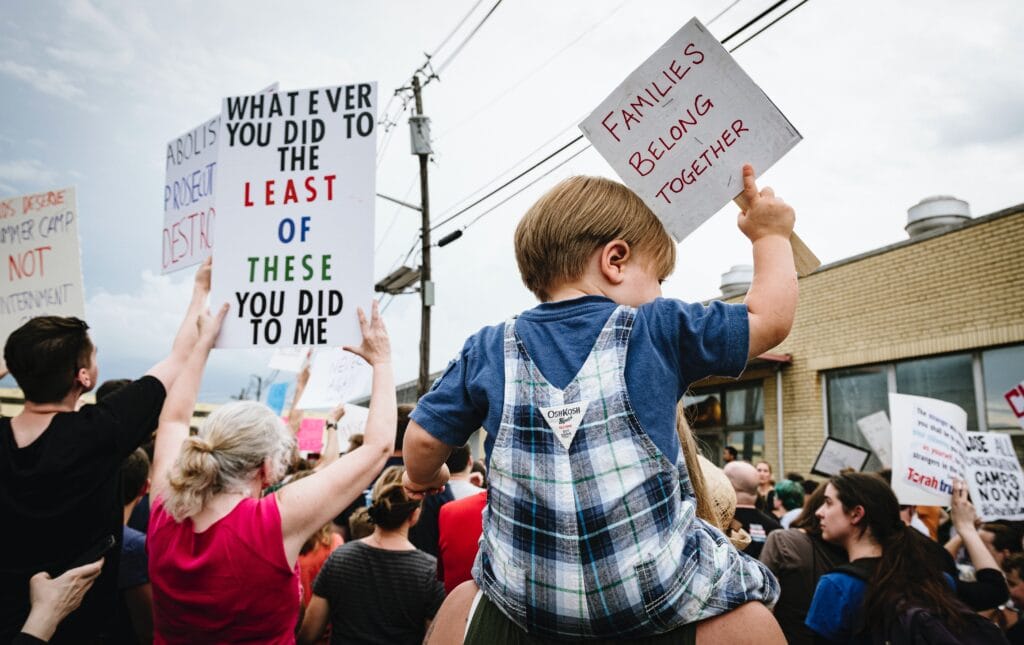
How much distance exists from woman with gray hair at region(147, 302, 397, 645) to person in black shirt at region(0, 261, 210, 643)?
0.23 meters

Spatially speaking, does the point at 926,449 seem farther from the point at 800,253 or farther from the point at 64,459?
the point at 64,459

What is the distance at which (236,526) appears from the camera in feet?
6.95

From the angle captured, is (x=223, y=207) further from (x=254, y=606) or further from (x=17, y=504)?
(x=254, y=606)

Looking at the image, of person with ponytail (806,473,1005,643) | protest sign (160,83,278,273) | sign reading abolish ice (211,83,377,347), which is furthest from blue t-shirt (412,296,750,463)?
person with ponytail (806,473,1005,643)

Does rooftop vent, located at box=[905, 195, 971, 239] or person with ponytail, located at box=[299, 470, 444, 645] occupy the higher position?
rooftop vent, located at box=[905, 195, 971, 239]

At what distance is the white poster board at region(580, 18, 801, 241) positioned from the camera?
166 cm

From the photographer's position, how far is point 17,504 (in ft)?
7.09

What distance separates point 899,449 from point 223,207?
192 inches

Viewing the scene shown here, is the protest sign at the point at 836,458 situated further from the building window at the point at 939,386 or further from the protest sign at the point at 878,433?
the building window at the point at 939,386

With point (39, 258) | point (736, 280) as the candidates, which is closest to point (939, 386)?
point (736, 280)

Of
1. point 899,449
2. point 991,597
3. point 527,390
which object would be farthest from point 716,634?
point 899,449

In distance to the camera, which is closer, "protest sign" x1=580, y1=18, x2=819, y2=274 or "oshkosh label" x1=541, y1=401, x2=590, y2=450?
"oshkosh label" x1=541, y1=401, x2=590, y2=450

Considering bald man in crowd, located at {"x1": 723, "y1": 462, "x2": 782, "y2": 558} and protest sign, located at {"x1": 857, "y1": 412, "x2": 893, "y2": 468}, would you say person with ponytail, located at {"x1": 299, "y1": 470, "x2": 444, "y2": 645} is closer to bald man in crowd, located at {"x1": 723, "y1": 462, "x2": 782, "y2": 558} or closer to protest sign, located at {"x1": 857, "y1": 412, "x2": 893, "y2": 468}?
bald man in crowd, located at {"x1": 723, "y1": 462, "x2": 782, "y2": 558}

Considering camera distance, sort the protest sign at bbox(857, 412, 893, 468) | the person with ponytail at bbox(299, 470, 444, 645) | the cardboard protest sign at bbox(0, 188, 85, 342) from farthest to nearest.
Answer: the protest sign at bbox(857, 412, 893, 468) → the cardboard protest sign at bbox(0, 188, 85, 342) → the person with ponytail at bbox(299, 470, 444, 645)
